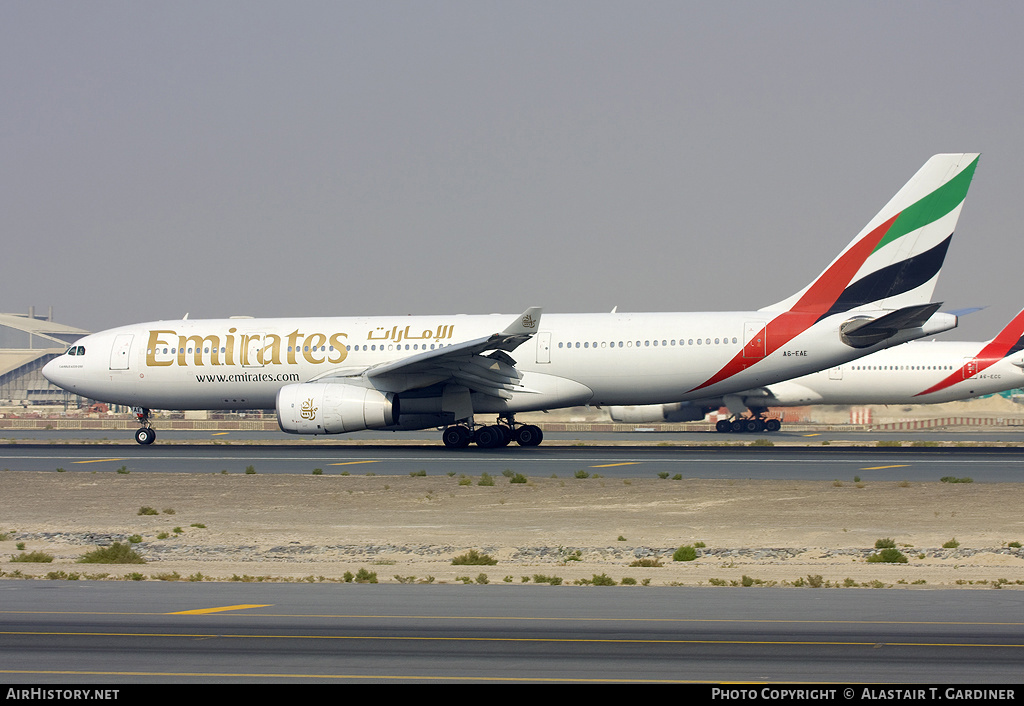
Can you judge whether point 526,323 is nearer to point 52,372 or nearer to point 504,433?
point 504,433

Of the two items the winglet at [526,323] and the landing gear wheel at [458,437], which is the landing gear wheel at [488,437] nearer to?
the landing gear wheel at [458,437]

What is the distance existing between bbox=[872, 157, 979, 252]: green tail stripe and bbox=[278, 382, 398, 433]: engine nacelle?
14.6m

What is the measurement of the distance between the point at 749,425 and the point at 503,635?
3849 cm

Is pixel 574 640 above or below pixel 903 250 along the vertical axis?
below

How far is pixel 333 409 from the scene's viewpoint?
84.4ft

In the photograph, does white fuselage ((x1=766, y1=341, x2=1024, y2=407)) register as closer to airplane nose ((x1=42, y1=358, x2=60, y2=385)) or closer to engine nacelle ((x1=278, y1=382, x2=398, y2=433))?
engine nacelle ((x1=278, y1=382, x2=398, y2=433))

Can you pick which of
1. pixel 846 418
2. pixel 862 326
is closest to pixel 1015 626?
pixel 862 326

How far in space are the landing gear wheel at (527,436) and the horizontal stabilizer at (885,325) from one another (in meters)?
9.06

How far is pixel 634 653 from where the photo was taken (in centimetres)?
730

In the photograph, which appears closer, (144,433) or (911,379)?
(144,433)

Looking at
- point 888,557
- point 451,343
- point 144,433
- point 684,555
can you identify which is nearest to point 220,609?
point 684,555

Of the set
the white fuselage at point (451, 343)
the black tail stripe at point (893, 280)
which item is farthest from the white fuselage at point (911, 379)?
the white fuselage at point (451, 343)

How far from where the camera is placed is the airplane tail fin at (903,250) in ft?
87.1
